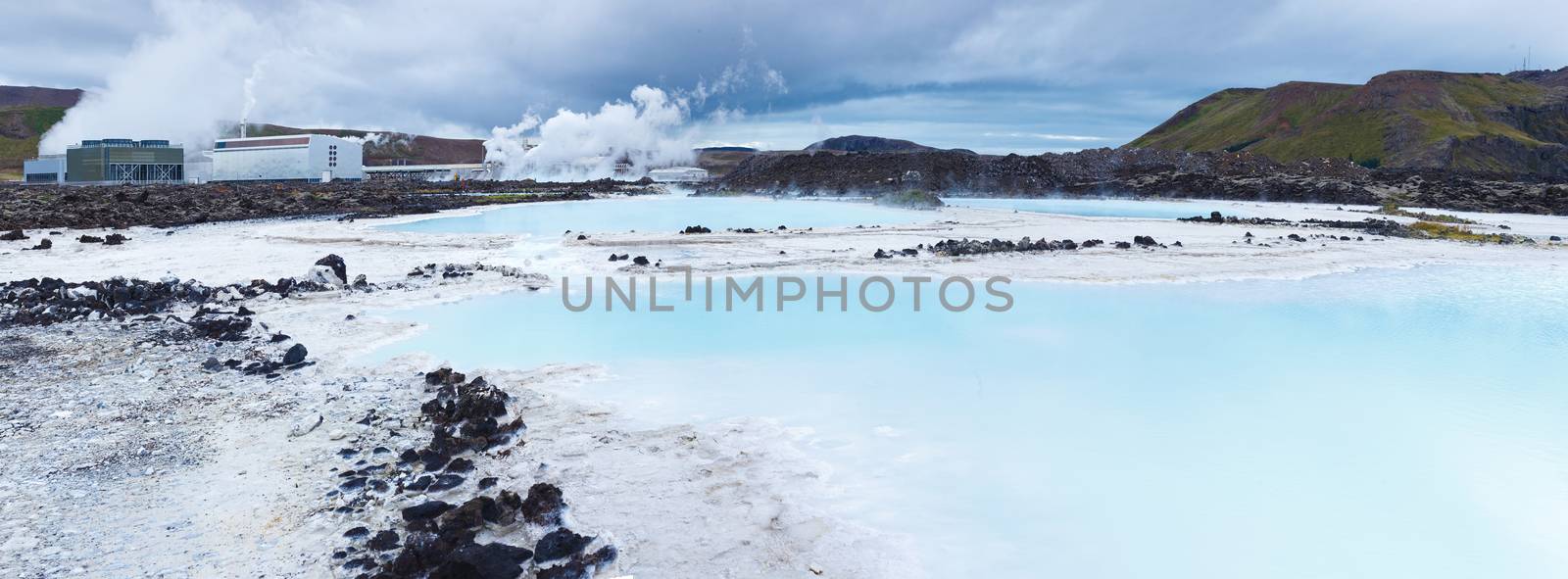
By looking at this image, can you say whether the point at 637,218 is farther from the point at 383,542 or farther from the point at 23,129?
the point at 23,129

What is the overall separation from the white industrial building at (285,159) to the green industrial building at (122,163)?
3480 millimetres

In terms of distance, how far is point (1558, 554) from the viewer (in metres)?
4.54

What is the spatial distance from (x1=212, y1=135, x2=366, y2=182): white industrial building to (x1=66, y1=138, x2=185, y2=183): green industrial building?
348 cm

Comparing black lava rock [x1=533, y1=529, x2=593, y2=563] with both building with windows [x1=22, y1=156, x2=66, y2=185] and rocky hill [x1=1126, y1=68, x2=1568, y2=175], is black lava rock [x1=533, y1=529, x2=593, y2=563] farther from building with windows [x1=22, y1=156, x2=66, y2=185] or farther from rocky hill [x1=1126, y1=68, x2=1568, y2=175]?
rocky hill [x1=1126, y1=68, x2=1568, y2=175]

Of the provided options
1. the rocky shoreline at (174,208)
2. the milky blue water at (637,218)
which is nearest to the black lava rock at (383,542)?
the milky blue water at (637,218)

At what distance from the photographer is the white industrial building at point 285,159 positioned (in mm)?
68188

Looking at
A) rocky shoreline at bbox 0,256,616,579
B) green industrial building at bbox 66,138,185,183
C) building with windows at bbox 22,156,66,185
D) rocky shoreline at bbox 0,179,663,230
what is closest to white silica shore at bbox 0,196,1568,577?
rocky shoreline at bbox 0,256,616,579

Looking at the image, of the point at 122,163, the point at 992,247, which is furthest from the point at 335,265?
the point at 122,163

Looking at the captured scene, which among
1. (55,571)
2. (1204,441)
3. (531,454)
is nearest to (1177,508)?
(1204,441)

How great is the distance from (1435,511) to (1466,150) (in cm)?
9571

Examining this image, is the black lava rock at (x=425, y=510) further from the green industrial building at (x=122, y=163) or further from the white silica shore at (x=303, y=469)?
the green industrial building at (x=122, y=163)

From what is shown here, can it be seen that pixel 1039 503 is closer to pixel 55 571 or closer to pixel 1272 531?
pixel 1272 531

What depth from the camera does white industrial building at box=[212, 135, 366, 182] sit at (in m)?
68.2

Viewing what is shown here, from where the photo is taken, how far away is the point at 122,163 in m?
64.7
